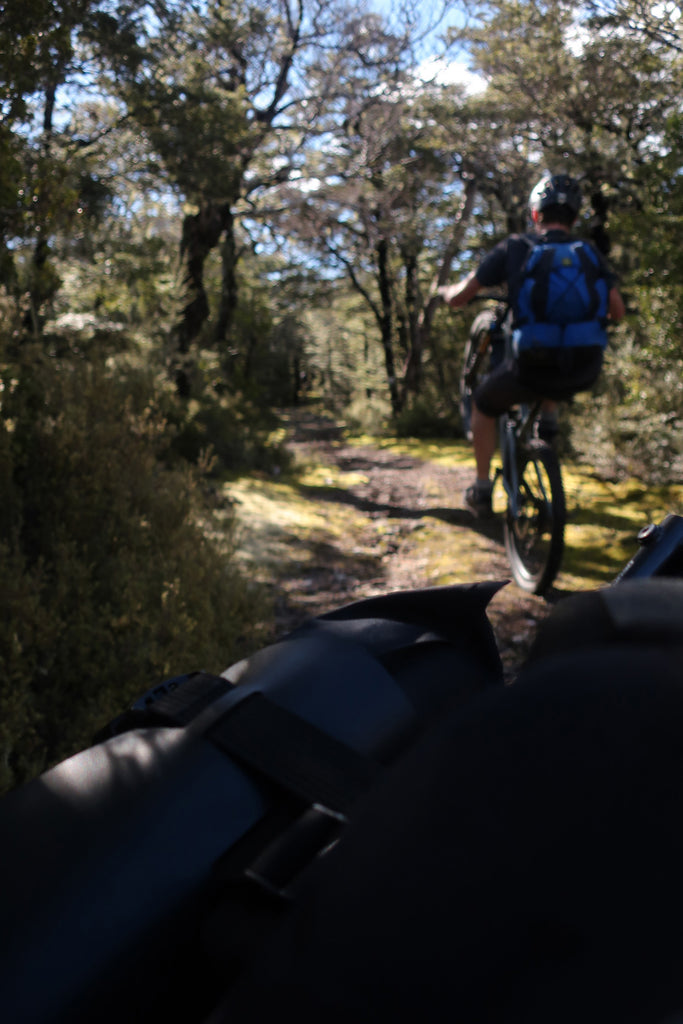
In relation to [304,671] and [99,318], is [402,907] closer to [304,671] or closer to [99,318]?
[304,671]

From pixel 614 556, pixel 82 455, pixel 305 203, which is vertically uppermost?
pixel 305 203

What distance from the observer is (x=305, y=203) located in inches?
607

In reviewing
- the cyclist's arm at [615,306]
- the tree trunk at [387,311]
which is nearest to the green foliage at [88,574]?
the cyclist's arm at [615,306]

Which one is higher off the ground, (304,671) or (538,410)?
(538,410)

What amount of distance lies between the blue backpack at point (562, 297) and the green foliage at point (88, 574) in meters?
2.11

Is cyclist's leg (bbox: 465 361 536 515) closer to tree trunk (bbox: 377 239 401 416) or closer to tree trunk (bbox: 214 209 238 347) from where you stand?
tree trunk (bbox: 214 209 238 347)

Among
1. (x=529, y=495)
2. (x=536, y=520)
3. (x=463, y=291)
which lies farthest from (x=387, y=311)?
(x=536, y=520)

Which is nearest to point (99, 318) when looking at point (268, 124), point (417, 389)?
point (268, 124)

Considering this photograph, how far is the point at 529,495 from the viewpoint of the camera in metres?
4.95

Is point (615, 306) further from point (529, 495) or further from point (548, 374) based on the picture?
point (529, 495)

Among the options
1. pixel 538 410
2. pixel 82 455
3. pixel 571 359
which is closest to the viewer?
pixel 82 455

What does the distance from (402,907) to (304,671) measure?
0.58 m

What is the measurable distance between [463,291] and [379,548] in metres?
2.33

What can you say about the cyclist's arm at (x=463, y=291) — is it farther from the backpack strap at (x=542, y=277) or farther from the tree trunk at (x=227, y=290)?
the tree trunk at (x=227, y=290)
